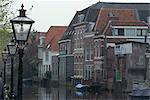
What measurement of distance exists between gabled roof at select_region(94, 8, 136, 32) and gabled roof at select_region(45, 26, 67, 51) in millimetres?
29893

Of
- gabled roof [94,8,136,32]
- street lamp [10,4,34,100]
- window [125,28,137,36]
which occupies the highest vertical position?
gabled roof [94,8,136,32]

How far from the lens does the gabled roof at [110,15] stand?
2906 inches

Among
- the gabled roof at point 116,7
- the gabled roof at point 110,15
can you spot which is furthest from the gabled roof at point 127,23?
the gabled roof at point 116,7

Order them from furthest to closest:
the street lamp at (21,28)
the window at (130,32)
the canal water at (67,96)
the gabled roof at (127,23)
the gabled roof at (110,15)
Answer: the gabled roof at (110,15)
the window at (130,32)
the gabled roof at (127,23)
the canal water at (67,96)
the street lamp at (21,28)

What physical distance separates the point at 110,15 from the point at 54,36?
36.7 m

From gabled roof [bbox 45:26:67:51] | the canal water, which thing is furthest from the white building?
the canal water

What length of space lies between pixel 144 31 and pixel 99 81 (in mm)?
9448

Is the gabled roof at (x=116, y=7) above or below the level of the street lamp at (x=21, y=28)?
above

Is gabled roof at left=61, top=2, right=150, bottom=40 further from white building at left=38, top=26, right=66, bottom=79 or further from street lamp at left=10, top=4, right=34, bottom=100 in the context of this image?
street lamp at left=10, top=4, right=34, bottom=100

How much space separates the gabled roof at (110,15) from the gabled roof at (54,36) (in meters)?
29.9

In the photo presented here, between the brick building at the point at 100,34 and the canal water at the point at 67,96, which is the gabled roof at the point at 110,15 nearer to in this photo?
the brick building at the point at 100,34

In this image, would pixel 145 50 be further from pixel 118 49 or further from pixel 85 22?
pixel 85 22

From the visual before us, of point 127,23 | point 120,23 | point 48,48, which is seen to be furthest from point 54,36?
point 127,23

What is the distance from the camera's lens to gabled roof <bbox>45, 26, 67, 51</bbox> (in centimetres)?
10554
